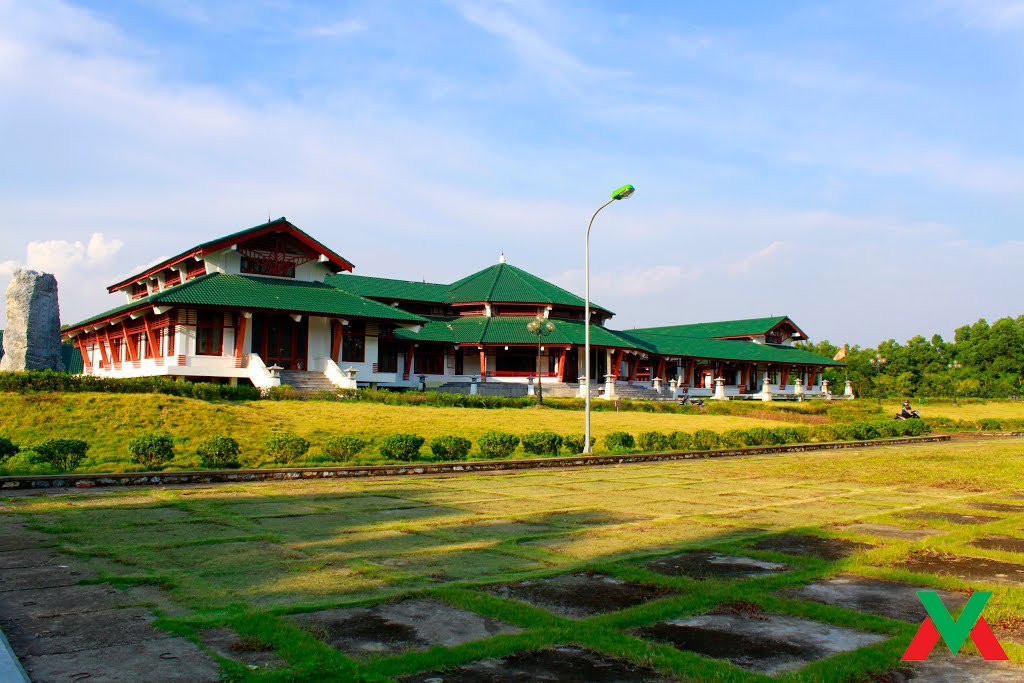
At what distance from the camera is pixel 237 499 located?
12344 millimetres

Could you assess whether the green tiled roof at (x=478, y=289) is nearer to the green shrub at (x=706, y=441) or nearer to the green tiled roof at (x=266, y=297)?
the green tiled roof at (x=266, y=297)

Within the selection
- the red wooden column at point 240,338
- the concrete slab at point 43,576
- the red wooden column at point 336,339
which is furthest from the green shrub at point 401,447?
the red wooden column at point 336,339

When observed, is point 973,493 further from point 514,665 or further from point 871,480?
point 514,665

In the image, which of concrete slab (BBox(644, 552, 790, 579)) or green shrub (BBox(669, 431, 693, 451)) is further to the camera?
green shrub (BBox(669, 431, 693, 451))

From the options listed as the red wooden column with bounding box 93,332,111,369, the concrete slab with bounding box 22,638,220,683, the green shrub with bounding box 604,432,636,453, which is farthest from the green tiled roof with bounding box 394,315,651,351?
the concrete slab with bounding box 22,638,220,683

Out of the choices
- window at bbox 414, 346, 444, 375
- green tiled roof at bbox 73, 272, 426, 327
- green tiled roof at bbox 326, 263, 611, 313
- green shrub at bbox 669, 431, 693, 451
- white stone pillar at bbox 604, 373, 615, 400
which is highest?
green tiled roof at bbox 326, 263, 611, 313

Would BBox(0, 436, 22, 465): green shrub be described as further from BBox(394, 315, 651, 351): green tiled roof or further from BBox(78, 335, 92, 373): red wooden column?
BBox(78, 335, 92, 373): red wooden column

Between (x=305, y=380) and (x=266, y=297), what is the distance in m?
4.31

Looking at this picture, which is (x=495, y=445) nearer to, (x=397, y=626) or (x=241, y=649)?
(x=397, y=626)

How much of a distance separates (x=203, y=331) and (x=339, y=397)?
845 cm

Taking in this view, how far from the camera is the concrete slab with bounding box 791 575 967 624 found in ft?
20.1

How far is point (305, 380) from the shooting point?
115ft

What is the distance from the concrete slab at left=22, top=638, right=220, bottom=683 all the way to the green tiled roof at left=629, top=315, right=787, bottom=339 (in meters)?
60.3

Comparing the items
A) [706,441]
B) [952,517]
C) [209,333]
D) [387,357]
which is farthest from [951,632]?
[387,357]
